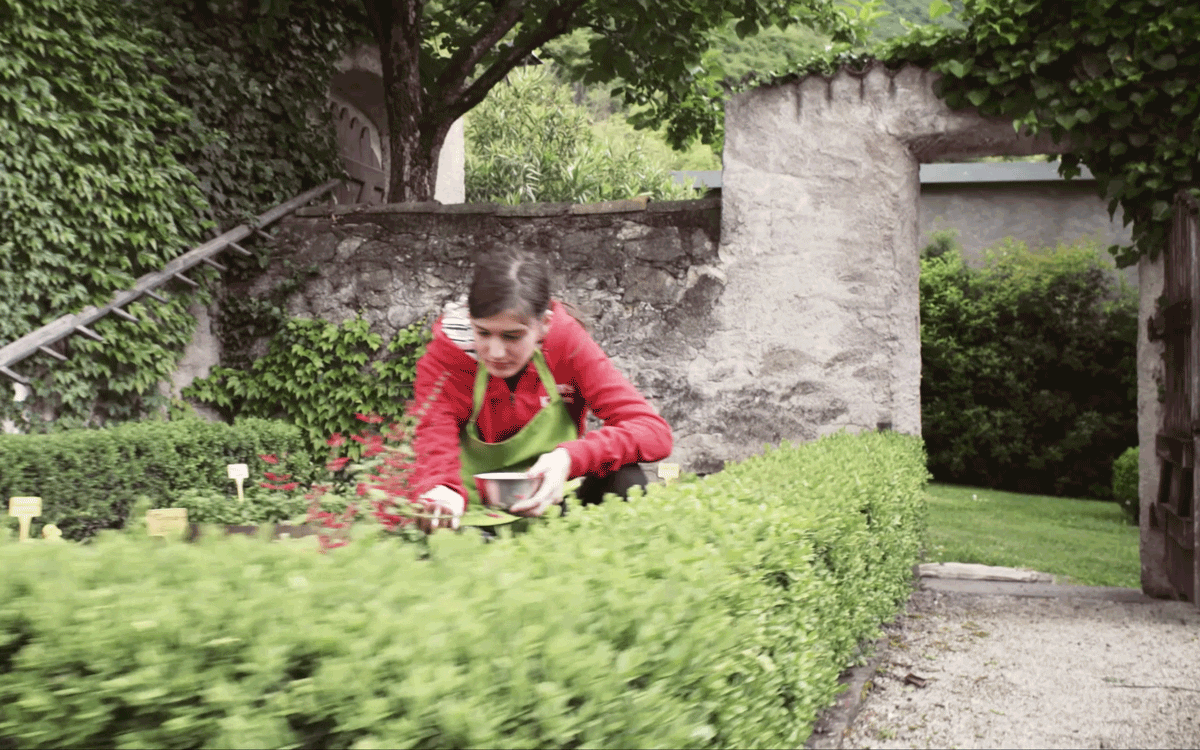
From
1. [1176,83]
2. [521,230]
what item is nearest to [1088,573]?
[1176,83]

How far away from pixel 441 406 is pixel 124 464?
3.75m

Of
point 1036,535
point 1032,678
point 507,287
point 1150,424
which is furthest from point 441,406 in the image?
point 1036,535

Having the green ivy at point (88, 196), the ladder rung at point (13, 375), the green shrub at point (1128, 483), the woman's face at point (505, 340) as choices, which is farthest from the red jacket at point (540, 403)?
the green shrub at point (1128, 483)

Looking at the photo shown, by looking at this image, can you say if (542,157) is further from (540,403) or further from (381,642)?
(381,642)

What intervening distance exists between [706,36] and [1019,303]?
6.09 metres

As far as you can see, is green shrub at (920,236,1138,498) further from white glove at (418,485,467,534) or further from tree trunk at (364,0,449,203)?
white glove at (418,485,467,534)

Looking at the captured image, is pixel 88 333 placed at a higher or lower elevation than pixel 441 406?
higher

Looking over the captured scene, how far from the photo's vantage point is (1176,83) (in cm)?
561

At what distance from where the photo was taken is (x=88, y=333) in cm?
639

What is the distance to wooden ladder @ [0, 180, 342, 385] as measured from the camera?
600cm

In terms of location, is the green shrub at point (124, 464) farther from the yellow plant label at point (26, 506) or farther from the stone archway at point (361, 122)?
the stone archway at point (361, 122)

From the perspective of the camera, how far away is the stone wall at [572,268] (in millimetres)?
6707

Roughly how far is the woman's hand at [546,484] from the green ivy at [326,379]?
4799 millimetres

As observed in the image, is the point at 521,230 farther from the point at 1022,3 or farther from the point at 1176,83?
the point at 1176,83
